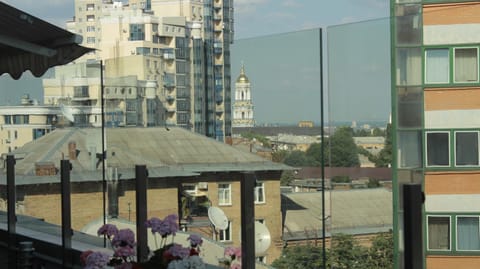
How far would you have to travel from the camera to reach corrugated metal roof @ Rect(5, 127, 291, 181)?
14.4ft

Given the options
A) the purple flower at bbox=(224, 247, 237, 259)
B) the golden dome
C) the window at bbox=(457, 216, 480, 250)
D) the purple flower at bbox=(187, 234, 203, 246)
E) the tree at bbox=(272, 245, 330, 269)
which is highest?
the golden dome

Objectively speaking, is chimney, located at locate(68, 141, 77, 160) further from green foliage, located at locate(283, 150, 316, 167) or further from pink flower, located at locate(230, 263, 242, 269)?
pink flower, located at locate(230, 263, 242, 269)

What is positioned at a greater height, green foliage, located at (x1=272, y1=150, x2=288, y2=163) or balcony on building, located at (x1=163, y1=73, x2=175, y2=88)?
balcony on building, located at (x1=163, y1=73, x2=175, y2=88)

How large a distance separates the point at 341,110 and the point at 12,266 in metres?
2.74

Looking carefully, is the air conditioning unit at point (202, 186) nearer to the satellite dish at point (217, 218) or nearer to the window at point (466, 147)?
the satellite dish at point (217, 218)

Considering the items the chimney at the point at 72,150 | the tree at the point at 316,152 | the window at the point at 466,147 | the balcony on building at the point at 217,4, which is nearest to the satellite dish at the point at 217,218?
the tree at the point at 316,152

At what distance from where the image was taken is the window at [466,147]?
284 inches

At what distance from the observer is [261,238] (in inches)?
147

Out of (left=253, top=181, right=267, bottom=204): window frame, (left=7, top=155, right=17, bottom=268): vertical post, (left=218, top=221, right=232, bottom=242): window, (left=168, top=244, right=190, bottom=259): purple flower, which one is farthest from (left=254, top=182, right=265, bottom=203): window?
(left=7, top=155, right=17, bottom=268): vertical post

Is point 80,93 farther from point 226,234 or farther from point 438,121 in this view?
point 438,121

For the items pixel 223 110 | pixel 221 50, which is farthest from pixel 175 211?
pixel 221 50

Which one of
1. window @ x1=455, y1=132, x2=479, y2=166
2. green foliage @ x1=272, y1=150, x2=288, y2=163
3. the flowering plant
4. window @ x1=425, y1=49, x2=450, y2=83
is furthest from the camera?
window @ x1=455, y1=132, x2=479, y2=166

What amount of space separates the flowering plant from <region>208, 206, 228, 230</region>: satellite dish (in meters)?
0.13

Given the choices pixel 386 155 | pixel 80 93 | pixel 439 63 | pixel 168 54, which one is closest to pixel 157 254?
pixel 386 155
